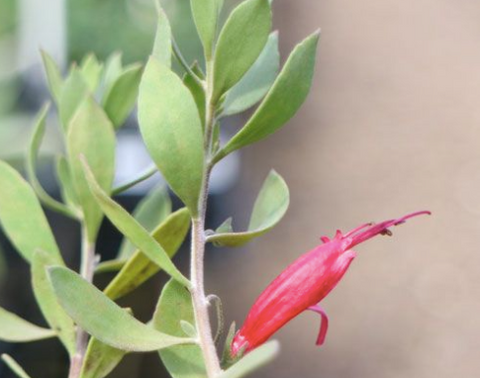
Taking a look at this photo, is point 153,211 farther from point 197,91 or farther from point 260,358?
point 260,358

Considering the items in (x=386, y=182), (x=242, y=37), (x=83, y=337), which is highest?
(x=242, y=37)

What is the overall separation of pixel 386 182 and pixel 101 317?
2.52 m

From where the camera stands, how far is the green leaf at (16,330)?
34 cm

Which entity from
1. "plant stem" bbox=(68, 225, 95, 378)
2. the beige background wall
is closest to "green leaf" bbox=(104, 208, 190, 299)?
"plant stem" bbox=(68, 225, 95, 378)

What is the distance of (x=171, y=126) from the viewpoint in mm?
261

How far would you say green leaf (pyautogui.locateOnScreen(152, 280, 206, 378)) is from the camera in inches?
11.2

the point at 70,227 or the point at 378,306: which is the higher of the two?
the point at 70,227

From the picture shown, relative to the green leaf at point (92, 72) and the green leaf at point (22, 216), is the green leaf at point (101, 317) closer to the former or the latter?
the green leaf at point (22, 216)

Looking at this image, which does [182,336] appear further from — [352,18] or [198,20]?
[352,18]

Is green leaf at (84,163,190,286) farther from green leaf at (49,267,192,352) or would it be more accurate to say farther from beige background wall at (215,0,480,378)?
beige background wall at (215,0,480,378)

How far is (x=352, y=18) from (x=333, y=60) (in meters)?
0.15

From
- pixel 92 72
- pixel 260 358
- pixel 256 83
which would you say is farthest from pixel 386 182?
pixel 260 358

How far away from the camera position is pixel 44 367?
168 cm

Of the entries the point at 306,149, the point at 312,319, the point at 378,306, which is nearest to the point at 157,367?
the point at 312,319
